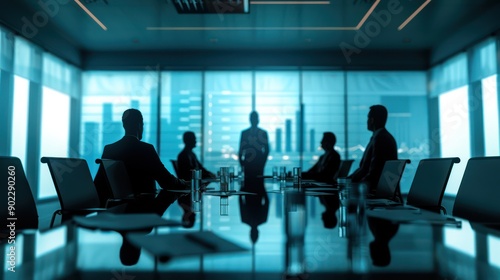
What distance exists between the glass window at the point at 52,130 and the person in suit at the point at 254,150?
3.65 metres

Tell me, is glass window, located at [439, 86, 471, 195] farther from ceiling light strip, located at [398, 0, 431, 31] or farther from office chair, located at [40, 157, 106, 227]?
office chair, located at [40, 157, 106, 227]

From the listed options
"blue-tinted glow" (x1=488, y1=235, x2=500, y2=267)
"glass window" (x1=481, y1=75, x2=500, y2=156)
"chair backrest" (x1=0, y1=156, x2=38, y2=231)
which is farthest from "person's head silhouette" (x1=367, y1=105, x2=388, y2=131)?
"glass window" (x1=481, y1=75, x2=500, y2=156)

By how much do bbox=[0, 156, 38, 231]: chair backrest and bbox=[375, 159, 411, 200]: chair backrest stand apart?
1899mm

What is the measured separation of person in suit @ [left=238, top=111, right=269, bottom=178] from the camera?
16.7 ft

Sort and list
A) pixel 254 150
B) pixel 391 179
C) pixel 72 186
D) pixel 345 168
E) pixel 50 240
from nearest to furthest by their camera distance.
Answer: pixel 50 240 → pixel 72 186 → pixel 391 179 → pixel 345 168 → pixel 254 150

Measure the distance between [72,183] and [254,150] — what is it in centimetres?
326

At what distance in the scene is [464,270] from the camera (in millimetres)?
687

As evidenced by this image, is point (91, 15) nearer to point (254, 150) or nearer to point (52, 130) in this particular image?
point (52, 130)

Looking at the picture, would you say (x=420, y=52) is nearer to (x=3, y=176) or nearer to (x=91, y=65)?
(x=91, y=65)

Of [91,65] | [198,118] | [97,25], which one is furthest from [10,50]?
[198,118]

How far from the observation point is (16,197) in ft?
5.61

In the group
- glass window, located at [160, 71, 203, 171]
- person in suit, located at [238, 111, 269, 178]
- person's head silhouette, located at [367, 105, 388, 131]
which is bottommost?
person in suit, located at [238, 111, 269, 178]

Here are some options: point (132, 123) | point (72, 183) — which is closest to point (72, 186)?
point (72, 183)

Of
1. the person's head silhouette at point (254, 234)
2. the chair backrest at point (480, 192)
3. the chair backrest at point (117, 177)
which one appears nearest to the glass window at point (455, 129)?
the chair backrest at point (480, 192)
